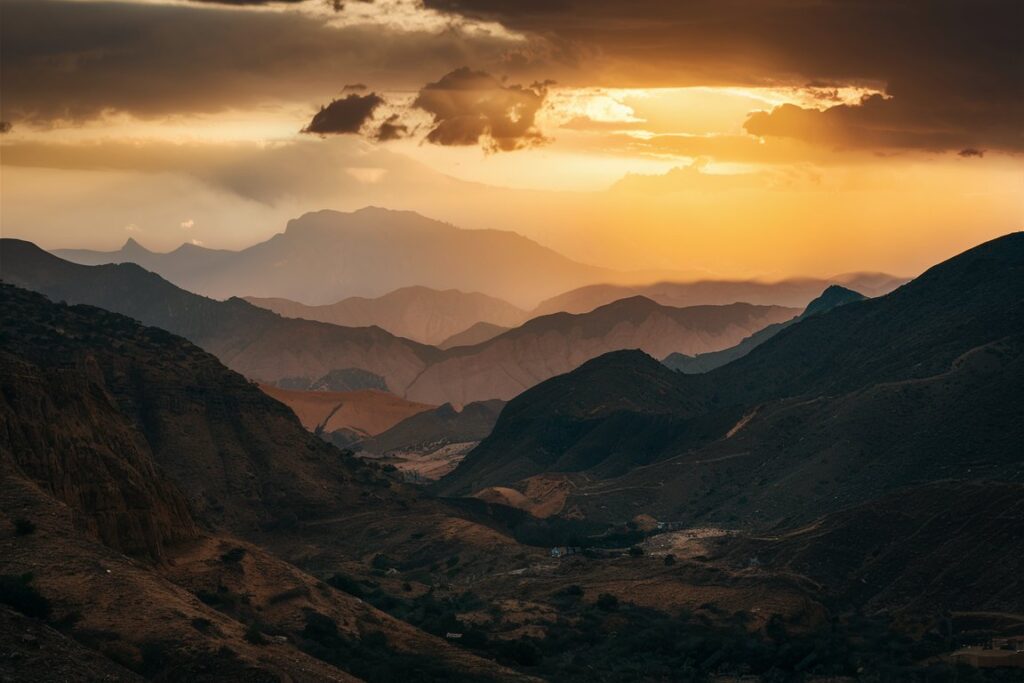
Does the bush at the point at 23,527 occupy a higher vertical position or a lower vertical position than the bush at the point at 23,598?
higher

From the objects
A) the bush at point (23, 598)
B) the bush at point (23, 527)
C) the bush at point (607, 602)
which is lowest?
the bush at point (607, 602)

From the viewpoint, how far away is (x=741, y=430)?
156 meters

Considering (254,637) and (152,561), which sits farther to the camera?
(152,561)

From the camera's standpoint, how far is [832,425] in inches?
5512

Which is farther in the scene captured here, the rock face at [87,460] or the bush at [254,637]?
the rock face at [87,460]

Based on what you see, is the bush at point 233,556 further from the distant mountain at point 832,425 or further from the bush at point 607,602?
the distant mountain at point 832,425

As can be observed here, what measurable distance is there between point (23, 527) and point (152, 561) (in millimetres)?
10986

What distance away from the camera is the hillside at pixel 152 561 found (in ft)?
177

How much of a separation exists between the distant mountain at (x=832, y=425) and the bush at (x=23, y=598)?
77.9 m

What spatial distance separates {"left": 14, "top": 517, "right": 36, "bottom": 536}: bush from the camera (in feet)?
192

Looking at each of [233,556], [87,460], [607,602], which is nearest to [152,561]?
[87,460]

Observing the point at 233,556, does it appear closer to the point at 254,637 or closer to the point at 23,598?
the point at 254,637

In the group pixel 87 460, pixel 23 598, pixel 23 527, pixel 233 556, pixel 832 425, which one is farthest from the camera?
pixel 832 425

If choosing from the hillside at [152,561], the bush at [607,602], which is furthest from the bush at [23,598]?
the bush at [607,602]
